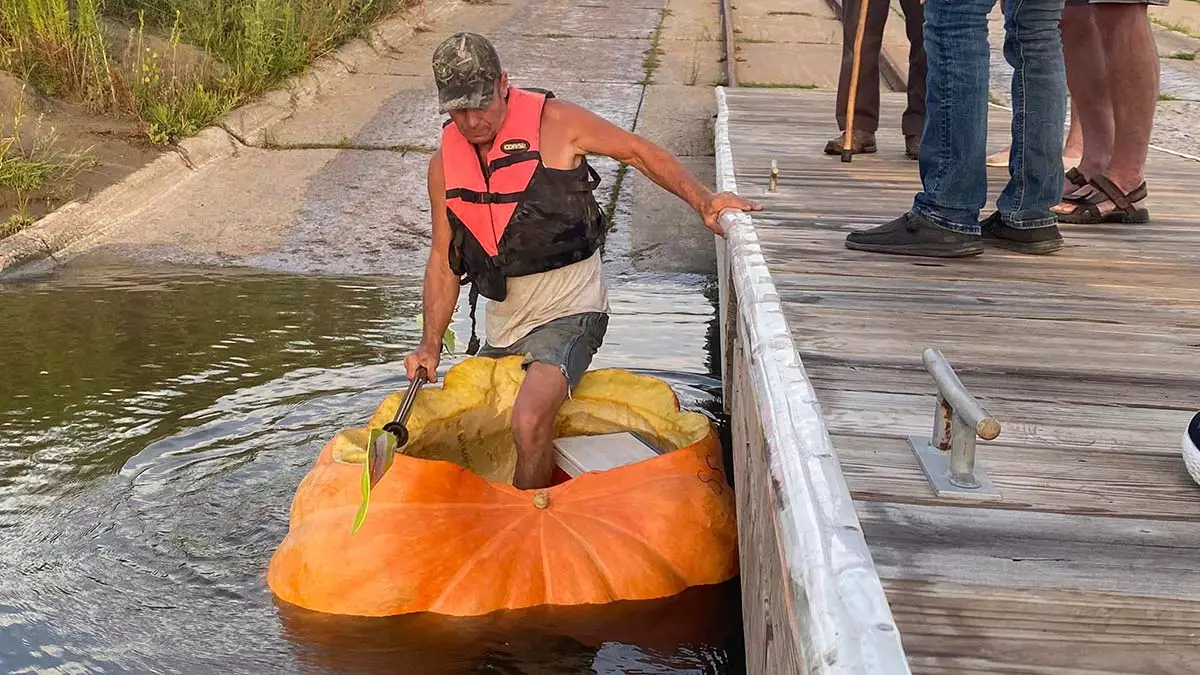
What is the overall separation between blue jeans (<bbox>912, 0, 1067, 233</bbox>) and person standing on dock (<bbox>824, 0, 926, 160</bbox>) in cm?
241

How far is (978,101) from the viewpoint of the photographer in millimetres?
4141

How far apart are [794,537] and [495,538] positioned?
2042mm

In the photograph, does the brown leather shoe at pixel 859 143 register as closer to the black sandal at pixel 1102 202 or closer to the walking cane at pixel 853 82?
the walking cane at pixel 853 82

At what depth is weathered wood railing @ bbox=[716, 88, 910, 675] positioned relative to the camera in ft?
5.89

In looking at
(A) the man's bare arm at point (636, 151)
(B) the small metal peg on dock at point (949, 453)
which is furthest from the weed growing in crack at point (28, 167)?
(B) the small metal peg on dock at point (949, 453)

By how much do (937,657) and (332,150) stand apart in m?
9.09

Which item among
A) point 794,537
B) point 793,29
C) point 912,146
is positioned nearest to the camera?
point 794,537

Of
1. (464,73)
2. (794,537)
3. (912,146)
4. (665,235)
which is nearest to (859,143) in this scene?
(912,146)

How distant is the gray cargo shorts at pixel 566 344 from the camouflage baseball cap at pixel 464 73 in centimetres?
85

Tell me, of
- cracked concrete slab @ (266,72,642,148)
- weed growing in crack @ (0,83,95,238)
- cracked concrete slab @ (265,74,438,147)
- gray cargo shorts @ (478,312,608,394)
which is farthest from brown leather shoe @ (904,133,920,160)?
weed growing in crack @ (0,83,95,238)

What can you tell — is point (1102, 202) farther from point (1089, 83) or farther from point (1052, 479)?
point (1052, 479)

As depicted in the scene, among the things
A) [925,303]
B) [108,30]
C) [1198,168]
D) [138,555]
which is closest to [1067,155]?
[1198,168]

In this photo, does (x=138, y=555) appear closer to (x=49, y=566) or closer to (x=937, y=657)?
(x=49, y=566)

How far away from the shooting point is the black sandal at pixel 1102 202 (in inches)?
207
